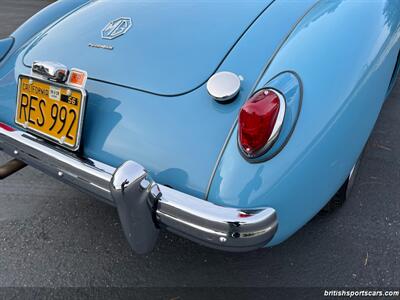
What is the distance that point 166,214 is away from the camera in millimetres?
1349

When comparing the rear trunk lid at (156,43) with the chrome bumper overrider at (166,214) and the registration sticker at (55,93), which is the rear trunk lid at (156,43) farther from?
the chrome bumper overrider at (166,214)

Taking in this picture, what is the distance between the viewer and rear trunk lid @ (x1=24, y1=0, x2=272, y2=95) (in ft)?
5.24

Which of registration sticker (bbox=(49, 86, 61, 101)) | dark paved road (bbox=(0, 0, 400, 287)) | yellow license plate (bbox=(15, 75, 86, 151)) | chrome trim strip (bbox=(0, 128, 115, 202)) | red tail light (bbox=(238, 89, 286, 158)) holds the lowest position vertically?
dark paved road (bbox=(0, 0, 400, 287))

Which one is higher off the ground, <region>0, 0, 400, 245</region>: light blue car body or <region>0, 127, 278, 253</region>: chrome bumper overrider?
<region>0, 0, 400, 245</region>: light blue car body

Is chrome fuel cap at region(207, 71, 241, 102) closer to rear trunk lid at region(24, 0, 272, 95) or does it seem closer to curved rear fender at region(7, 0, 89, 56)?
rear trunk lid at region(24, 0, 272, 95)

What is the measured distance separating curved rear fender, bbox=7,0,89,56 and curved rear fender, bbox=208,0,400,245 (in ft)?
4.71

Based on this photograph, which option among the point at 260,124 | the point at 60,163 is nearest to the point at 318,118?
the point at 260,124

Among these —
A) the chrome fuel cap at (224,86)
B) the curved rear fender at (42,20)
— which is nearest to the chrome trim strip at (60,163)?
the chrome fuel cap at (224,86)

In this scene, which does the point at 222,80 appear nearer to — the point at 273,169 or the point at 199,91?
the point at 199,91

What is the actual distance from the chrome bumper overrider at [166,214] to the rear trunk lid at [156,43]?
0.40 metres

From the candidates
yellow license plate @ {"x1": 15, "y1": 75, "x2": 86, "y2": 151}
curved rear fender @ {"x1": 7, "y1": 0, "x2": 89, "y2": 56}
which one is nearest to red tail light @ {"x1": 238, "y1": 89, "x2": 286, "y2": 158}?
yellow license plate @ {"x1": 15, "y1": 75, "x2": 86, "y2": 151}

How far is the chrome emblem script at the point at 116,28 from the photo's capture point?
1826mm

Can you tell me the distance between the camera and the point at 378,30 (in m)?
1.70

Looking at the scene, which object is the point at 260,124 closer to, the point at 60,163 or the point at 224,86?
the point at 224,86
